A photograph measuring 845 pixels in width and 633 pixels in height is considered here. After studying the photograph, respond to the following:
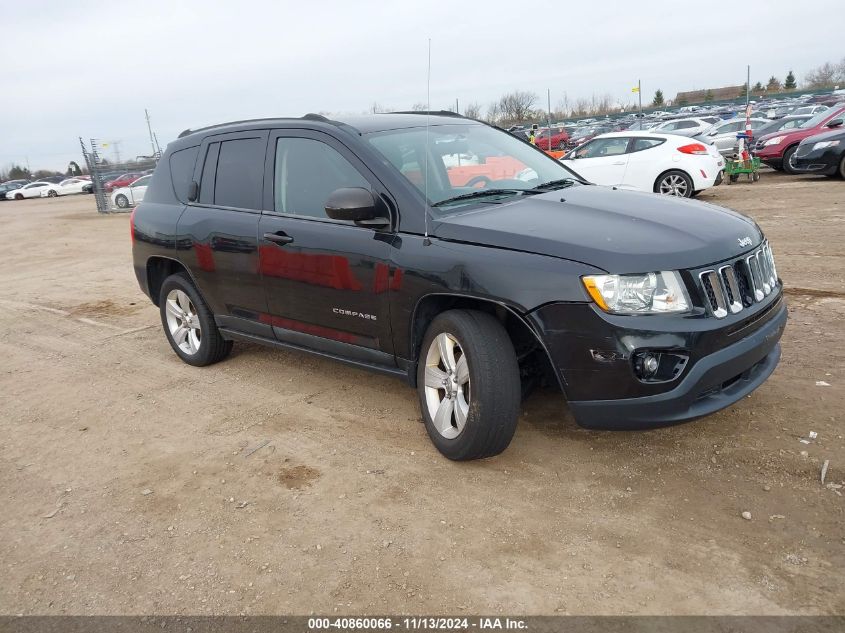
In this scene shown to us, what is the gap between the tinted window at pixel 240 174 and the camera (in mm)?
4688

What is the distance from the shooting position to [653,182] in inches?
496

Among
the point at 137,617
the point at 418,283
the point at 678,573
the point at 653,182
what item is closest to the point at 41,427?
the point at 137,617

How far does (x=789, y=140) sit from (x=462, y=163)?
15.7 metres

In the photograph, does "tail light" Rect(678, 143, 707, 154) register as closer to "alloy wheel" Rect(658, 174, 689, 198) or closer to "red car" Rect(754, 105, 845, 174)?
"alloy wheel" Rect(658, 174, 689, 198)

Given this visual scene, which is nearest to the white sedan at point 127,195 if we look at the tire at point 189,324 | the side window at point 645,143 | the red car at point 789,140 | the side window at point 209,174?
the side window at point 645,143

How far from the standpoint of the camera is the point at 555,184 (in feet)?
14.4

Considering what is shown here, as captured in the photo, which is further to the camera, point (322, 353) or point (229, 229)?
point (229, 229)

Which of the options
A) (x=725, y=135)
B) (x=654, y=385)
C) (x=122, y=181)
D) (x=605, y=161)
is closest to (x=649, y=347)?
(x=654, y=385)

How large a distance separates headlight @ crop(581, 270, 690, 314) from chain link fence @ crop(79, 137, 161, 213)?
23354mm

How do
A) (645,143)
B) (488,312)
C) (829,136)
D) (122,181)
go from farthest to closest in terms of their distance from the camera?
(122,181), (829,136), (645,143), (488,312)

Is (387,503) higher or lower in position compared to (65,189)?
higher

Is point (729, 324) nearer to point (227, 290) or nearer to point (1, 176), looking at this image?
point (227, 290)

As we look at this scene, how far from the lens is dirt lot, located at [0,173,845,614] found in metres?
2.72

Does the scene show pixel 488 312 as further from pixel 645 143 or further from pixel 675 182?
pixel 645 143
